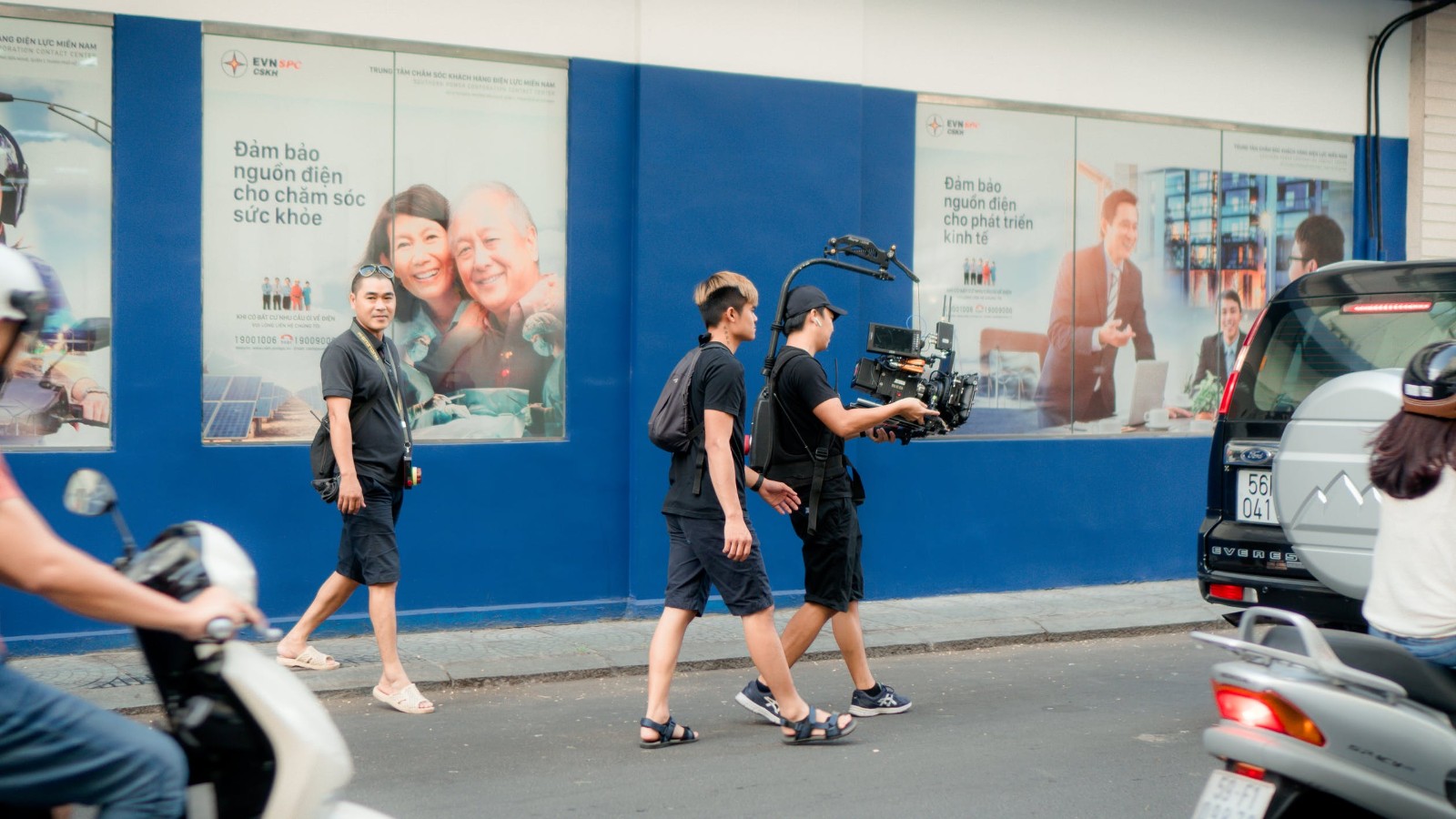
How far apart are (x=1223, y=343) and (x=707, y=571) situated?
637cm

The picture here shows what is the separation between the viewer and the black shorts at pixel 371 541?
6.62 meters

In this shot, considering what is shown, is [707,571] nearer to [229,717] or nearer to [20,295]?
[229,717]

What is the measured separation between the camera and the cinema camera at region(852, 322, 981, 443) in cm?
641

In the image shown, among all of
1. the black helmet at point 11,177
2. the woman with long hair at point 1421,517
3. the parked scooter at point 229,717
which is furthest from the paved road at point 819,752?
the black helmet at point 11,177

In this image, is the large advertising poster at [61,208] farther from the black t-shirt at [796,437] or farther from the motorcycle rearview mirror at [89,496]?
the motorcycle rearview mirror at [89,496]

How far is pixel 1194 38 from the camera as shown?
420 inches

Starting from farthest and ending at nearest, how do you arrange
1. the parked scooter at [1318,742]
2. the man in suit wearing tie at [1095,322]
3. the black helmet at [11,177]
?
the man in suit wearing tie at [1095,322], the black helmet at [11,177], the parked scooter at [1318,742]

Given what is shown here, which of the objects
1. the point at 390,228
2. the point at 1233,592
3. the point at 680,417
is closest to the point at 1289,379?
the point at 1233,592

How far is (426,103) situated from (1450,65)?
27.1 ft

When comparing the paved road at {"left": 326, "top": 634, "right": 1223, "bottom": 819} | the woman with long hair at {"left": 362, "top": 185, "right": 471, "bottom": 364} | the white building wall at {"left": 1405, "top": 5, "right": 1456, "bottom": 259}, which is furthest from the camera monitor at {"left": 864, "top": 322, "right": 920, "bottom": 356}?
the white building wall at {"left": 1405, "top": 5, "right": 1456, "bottom": 259}

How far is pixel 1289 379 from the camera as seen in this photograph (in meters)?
6.09

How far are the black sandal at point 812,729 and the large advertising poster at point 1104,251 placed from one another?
418 cm

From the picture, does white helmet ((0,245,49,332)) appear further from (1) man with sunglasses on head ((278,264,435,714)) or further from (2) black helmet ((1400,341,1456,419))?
(1) man with sunglasses on head ((278,264,435,714))

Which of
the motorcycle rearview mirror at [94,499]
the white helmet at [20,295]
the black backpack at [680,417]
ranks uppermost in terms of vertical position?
the white helmet at [20,295]
